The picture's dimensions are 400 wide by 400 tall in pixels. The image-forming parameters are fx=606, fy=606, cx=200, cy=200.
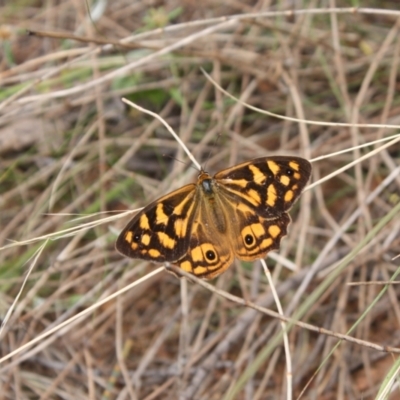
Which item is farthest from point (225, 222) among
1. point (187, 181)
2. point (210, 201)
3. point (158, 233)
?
point (187, 181)

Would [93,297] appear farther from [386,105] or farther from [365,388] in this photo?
[386,105]

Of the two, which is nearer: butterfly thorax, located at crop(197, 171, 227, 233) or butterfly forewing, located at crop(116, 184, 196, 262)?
butterfly forewing, located at crop(116, 184, 196, 262)

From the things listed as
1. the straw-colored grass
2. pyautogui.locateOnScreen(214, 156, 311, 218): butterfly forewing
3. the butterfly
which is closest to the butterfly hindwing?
the butterfly

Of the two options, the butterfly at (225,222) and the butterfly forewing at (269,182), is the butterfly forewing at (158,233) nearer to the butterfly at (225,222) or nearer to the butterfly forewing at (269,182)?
the butterfly at (225,222)

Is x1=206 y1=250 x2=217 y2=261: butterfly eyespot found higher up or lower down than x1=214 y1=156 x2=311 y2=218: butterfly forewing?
lower down

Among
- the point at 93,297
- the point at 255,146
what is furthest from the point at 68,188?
the point at 255,146

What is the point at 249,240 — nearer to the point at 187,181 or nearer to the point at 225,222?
the point at 225,222

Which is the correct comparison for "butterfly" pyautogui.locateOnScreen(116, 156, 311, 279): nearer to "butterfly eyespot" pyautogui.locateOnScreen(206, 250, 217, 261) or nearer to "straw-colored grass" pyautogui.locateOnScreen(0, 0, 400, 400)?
"butterfly eyespot" pyautogui.locateOnScreen(206, 250, 217, 261)
